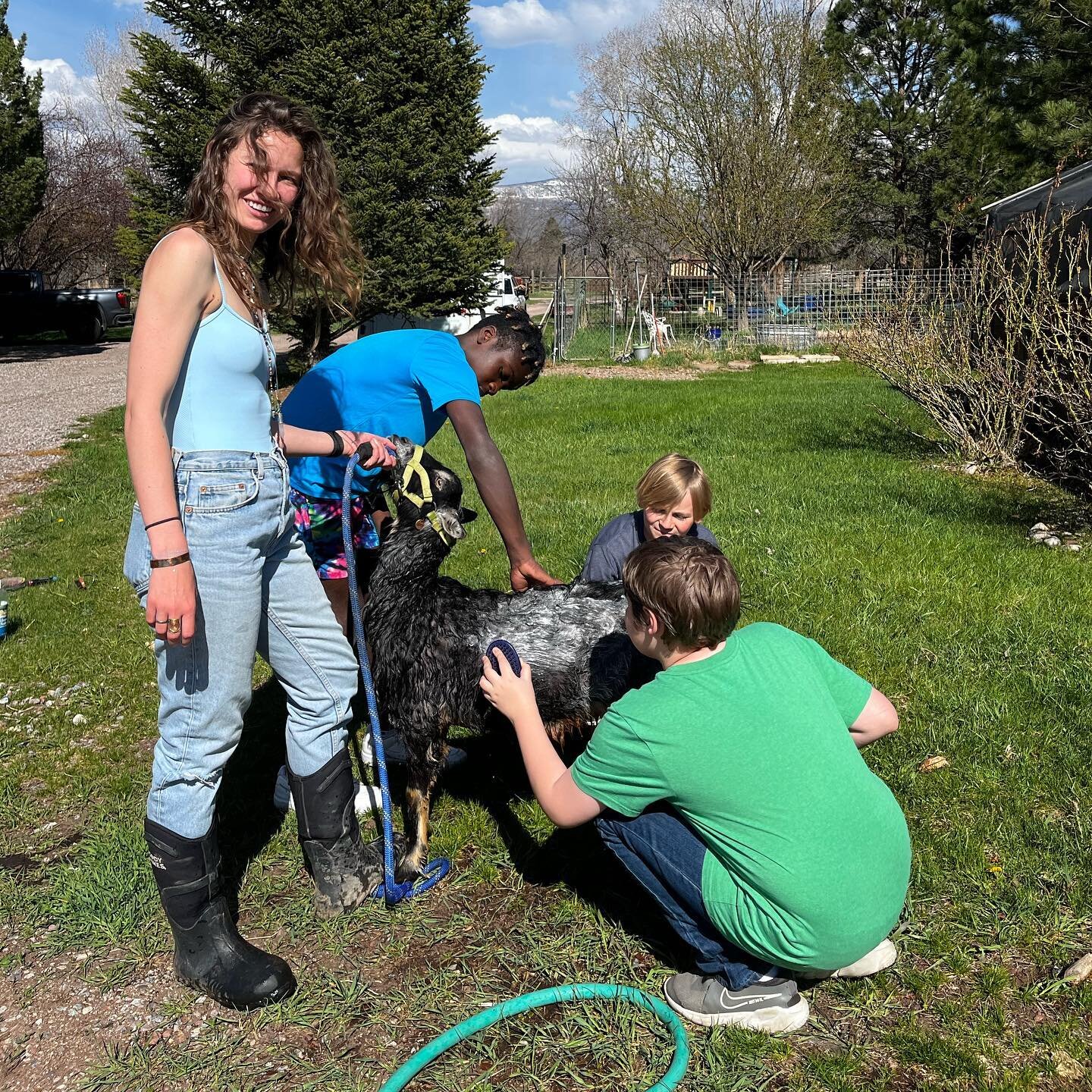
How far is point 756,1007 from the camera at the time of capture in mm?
2645

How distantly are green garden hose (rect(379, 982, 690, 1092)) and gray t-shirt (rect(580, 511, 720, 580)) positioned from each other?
1858 mm

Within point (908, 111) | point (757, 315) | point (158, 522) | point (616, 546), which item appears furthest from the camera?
point (908, 111)

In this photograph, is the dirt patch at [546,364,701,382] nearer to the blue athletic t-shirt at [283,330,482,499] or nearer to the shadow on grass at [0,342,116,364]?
the shadow on grass at [0,342,116,364]

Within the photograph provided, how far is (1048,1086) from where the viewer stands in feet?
8.11

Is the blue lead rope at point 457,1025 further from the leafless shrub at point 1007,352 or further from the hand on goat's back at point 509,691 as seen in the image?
the leafless shrub at point 1007,352

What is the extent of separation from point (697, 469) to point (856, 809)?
6.18 ft

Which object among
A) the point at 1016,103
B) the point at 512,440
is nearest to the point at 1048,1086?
the point at 512,440

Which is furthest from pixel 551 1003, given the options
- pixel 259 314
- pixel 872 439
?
pixel 872 439

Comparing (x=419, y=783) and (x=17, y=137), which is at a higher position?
(x=17, y=137)

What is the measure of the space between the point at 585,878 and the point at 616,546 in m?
1.50

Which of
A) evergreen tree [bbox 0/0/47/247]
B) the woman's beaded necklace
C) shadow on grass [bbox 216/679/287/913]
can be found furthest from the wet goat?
evergreen tree [bbox 0/0/47/247]

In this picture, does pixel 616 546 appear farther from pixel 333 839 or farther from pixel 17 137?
pixel 17 137

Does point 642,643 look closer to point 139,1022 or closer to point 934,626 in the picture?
point 139,1022

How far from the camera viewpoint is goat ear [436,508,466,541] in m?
3.60
